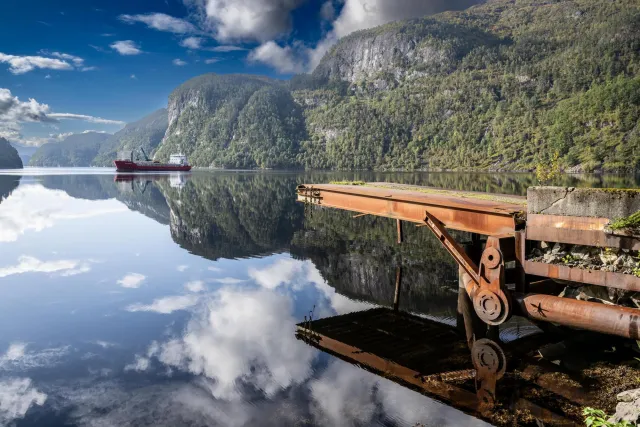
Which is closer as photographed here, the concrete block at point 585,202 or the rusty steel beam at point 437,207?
the concrete block at point 585,202

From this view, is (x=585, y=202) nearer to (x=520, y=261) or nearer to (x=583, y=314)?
(x=520, y=261)

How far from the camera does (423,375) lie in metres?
11.1

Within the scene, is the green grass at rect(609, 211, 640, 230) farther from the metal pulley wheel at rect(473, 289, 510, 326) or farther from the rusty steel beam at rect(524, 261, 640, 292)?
the metal pulley wheel at rect(473, 289, 510, 326)

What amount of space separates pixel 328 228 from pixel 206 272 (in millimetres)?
16073

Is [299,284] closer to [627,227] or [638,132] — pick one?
[627,227]

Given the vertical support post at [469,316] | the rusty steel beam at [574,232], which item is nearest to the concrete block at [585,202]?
the rusty steel beam at [574,232]

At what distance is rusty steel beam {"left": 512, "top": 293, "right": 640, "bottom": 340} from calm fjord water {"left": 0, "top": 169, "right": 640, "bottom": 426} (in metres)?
1.98

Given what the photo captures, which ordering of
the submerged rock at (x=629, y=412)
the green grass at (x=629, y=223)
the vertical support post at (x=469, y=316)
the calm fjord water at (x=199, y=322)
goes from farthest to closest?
the vertical support post at (x=469, y=316) → the green grass at (x=629, y=223) → the calm fjord water at (x=199, y=322) → the submerged rock at (x=629, y=412)

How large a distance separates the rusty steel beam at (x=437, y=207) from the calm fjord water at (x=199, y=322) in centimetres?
338

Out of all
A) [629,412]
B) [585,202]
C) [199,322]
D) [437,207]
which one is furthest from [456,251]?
[199,322]

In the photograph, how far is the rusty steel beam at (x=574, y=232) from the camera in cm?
1132

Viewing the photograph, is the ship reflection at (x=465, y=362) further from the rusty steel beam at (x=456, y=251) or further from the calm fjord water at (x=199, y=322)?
the rusty steel beam at (x=456, y=251)

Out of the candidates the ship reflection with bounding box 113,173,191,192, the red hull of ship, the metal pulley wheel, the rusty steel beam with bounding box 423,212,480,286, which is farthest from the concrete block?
the red hull of ship

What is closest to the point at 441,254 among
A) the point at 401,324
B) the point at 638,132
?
the point at 401,324
